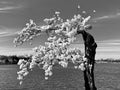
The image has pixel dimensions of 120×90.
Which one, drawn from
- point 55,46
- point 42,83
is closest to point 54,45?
point 55,46

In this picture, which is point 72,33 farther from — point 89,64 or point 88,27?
point 89,64

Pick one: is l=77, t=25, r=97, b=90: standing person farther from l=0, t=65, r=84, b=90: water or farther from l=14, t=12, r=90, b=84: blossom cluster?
l=0, t=65, r=84, b=90: water

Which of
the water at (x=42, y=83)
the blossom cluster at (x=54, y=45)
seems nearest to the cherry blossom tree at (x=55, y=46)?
the blossom cluster at (x=54, y=45)

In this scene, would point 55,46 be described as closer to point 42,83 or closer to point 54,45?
point 54,45

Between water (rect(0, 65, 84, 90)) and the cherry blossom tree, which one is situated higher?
the cherry blossom tree

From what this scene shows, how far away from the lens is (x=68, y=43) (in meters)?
13.8

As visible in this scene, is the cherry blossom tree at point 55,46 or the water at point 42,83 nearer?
the cherry blossom tree at point 55,46

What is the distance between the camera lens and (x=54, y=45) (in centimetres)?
1405

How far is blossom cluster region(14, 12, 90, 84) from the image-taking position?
13.8m

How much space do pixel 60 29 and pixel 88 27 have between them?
1380 millimetres

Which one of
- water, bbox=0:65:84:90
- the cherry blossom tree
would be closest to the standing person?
the cherry blossom tree

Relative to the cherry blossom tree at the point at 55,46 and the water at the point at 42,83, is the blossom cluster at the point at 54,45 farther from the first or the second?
the water at the point at 42,83

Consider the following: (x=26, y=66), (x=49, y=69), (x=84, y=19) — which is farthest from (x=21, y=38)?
(x=84, y=19)

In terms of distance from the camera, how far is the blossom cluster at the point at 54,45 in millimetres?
13805
